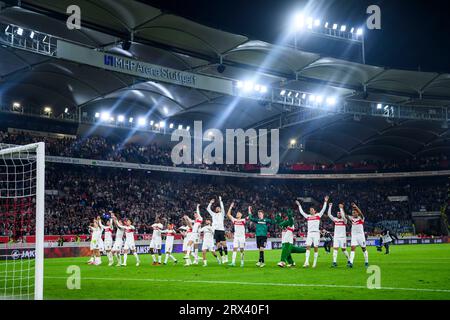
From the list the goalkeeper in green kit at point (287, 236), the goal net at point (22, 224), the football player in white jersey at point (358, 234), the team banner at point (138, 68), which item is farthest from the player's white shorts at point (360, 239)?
the team banner at point (138, 68)

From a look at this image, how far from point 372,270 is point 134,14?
23.1 meters

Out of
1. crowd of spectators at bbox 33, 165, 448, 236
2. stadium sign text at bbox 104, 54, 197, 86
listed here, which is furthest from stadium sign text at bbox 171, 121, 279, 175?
stadium sign text at bbox 104, 54, 197, 86

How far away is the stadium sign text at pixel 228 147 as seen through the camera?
59.7 m

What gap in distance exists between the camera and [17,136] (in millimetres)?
46156

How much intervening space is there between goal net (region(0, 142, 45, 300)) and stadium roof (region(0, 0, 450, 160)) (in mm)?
9440

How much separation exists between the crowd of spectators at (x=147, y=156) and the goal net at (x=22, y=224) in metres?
7.49

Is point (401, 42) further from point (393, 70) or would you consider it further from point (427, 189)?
point (427, 189)

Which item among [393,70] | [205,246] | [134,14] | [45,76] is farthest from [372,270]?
[45,76]

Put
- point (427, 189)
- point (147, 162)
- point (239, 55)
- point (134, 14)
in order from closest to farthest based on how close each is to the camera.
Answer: point (134, 14)
point (239, 55)
point (147, 162)
point (427, 189)

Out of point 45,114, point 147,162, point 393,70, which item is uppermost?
point 393,70

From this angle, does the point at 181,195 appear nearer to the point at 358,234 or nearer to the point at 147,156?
the point at 147,156

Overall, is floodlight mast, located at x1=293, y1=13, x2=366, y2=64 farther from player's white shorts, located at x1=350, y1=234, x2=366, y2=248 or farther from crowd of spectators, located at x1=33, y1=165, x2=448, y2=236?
player's white shorts, located at x1=350, y1=234, x2=366, y2=248

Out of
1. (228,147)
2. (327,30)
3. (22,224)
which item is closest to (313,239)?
(22,224)

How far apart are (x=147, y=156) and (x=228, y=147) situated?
11982mm
